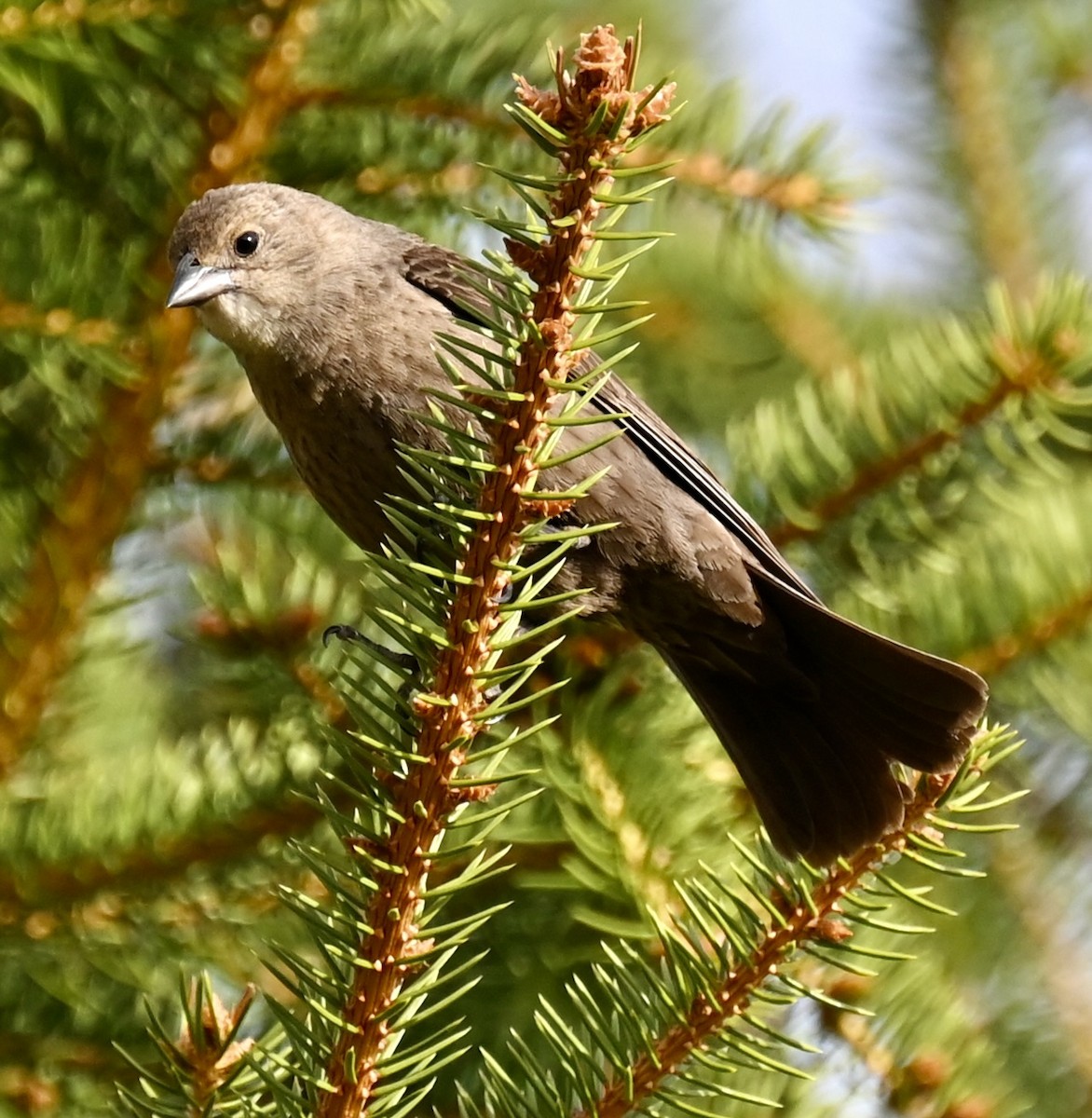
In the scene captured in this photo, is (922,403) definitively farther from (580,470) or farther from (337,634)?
(337,634)

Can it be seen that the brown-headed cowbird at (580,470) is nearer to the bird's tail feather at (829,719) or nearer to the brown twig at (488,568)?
the bird's tail feather at (829,719)

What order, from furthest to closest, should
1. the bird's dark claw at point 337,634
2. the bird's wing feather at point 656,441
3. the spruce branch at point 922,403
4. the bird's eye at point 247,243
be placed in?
the bird's eye at point 247,243
the bird's wing feather at point 656,441
the spruce branch at point 922,403
the bird's dark claw at point 337,634

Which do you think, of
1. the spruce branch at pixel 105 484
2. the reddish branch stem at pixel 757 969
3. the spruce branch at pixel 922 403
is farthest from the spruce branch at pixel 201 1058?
the spruce branch at pixel 922 403

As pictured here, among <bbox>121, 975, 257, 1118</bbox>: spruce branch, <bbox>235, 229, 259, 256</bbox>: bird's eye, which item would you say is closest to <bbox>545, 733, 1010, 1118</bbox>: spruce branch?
<bbox>121, 975, 257, 1118</bbox>: spruce branch

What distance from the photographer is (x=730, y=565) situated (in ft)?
9.53

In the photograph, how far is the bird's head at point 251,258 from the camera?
2.65 m

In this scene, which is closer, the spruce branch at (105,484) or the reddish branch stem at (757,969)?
the reddish branch stem at (757,969)

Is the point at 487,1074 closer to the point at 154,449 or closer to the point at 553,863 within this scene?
the point at 553,863

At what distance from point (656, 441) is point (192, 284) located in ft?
2.75

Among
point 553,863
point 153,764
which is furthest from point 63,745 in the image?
point 553,863

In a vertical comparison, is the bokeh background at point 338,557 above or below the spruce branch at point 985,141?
below

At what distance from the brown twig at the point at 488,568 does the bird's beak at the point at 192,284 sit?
114 cm

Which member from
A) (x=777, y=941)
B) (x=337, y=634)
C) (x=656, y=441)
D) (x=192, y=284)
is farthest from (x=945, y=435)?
(x=192, y=284)

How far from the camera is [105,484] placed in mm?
2549
